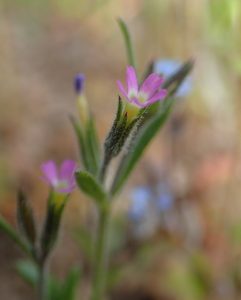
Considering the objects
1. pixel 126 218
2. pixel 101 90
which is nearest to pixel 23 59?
pixel 101 90

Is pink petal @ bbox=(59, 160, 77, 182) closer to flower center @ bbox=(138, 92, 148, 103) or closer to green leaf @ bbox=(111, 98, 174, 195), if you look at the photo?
green leaf @ bbox=(111, 98, 174, 195)

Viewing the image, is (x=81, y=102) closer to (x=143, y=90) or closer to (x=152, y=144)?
(x=143, y=90)

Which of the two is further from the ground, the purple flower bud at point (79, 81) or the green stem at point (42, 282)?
the purple flower bud at point (79, 81)

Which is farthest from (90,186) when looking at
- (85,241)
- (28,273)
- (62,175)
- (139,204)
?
(139,204)

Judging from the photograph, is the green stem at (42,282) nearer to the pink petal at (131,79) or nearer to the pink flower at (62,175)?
the pink flower at (62,175)

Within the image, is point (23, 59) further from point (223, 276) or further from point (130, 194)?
point (223, 276)

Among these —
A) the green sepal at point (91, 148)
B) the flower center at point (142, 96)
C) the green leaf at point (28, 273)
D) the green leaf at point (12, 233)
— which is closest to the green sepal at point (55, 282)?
the green leaf at point (28, 273)

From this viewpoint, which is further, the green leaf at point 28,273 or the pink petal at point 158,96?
the green leaf at point 28,273

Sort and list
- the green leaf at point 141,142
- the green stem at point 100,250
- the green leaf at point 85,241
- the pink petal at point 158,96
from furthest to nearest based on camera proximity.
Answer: the green leaf at point 85,241 → the green stem at point 100,250 → the green leaf at point 141,142 → the pink petal at point 158,96
